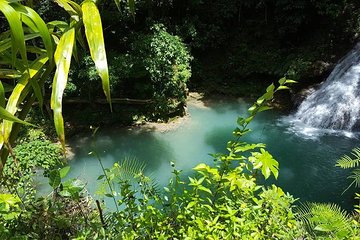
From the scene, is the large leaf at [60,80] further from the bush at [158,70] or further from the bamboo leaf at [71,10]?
the bush at [158,70]

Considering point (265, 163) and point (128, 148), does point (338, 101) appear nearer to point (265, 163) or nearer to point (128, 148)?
point (128, 148)

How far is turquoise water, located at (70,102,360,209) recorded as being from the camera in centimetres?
541

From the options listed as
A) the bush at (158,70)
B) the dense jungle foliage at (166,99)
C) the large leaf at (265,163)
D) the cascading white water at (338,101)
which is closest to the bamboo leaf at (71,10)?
the dense jungle foliage at (166,99)

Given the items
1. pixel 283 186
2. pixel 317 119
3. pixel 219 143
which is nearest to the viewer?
pixel 283 186

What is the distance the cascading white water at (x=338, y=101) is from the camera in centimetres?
713

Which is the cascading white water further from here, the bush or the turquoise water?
the bush

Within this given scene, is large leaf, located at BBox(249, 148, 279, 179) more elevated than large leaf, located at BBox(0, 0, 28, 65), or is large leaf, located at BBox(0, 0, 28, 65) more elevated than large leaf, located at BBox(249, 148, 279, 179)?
large leaf, located at BBox(0, 0, 28, 65)

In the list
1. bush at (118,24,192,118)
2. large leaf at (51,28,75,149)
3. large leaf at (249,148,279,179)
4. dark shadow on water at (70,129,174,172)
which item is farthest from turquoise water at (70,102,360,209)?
large leaf at (51,28,75,149)

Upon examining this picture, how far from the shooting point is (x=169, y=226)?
1.67m

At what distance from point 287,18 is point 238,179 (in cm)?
797

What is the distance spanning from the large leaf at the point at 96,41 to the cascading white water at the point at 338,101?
715cm

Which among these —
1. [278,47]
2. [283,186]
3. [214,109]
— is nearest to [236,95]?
[214,109]

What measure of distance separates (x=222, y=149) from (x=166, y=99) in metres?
1.89

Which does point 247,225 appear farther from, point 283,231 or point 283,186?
point 283,186
